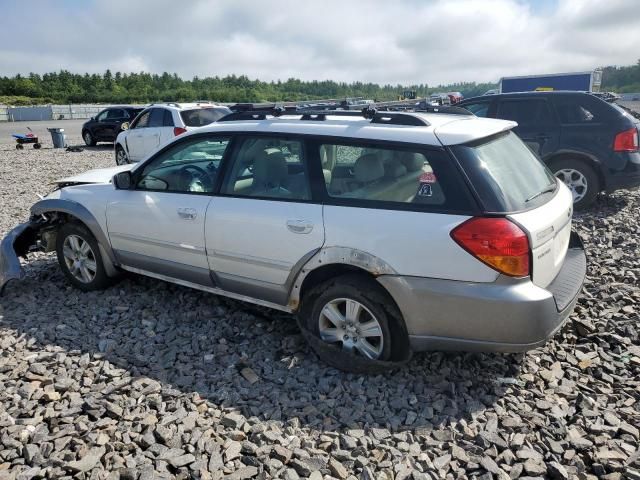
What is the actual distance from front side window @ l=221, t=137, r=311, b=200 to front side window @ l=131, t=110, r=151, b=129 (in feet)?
34.0

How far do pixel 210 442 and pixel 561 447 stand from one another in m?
1.95

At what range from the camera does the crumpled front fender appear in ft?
16.0

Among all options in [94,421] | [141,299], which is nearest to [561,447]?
[94,421]

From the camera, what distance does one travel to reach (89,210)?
15.4ft

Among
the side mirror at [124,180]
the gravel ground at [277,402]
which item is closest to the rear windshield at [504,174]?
the gravel ground at [277,402]

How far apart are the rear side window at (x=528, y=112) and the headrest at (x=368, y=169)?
18.0 ft

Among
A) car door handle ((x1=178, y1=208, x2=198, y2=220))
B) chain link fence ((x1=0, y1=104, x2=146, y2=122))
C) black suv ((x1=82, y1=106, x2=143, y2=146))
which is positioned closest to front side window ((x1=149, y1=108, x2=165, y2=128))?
black suv ((x1=82, y1=106, x2=143, y2=146))

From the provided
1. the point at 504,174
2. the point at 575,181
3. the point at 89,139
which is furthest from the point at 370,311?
the point at 89,139

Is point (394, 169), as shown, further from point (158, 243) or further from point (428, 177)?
point (158, 243)

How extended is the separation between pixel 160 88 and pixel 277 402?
100041 mm

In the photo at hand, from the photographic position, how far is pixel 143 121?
1345 cm

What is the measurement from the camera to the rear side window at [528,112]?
25.7ft

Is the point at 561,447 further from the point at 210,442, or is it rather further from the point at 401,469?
the point at 210,442

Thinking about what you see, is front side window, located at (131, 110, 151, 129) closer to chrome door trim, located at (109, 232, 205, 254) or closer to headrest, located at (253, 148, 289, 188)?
chrome door trim, located at (109, 232, 205, 254)
